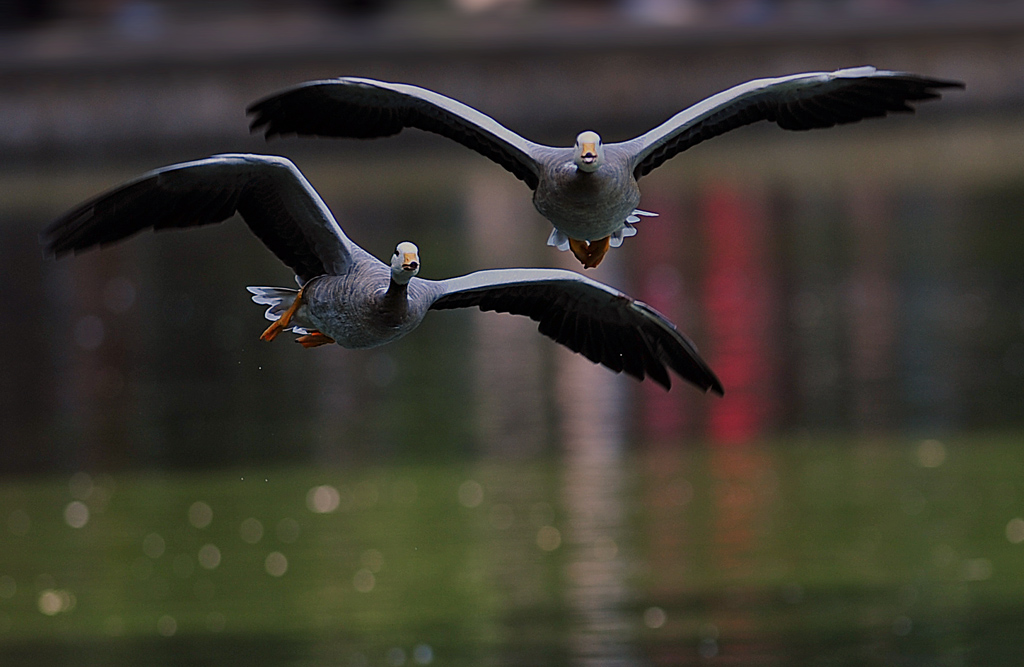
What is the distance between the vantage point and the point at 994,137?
146ft

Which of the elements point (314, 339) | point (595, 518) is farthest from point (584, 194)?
point (595, 518)

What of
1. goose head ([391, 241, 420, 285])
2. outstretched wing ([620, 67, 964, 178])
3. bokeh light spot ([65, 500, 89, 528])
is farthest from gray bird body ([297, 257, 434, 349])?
bokeh light spot ([65, 500, 89, 528])

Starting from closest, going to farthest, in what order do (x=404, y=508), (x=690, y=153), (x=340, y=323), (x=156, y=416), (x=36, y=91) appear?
(x=340, y=323) → (x=404, y=508) → (x=156, y=416) → (x=36, y=91) → (x=690, y=153)

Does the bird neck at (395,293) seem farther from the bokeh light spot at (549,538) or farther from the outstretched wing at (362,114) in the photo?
the bokeh light spot at (549,538)

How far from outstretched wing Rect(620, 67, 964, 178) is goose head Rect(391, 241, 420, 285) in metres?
1.18

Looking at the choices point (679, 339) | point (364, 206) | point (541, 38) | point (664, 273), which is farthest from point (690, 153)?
point (679, 339)

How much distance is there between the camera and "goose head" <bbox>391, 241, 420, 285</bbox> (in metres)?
7.75

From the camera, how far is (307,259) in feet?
29.0

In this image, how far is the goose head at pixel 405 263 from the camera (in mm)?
7755

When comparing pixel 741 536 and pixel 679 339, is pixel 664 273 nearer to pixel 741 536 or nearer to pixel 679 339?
pixel 741 536

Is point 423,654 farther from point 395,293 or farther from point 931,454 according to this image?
point 931,454

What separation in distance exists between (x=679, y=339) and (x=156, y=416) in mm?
10248

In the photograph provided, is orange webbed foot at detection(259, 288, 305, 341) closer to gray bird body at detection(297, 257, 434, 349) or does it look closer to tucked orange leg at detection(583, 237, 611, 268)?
gray bird body at detection(297, 257, 434, 349)

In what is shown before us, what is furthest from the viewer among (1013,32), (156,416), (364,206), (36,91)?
(36,91)
